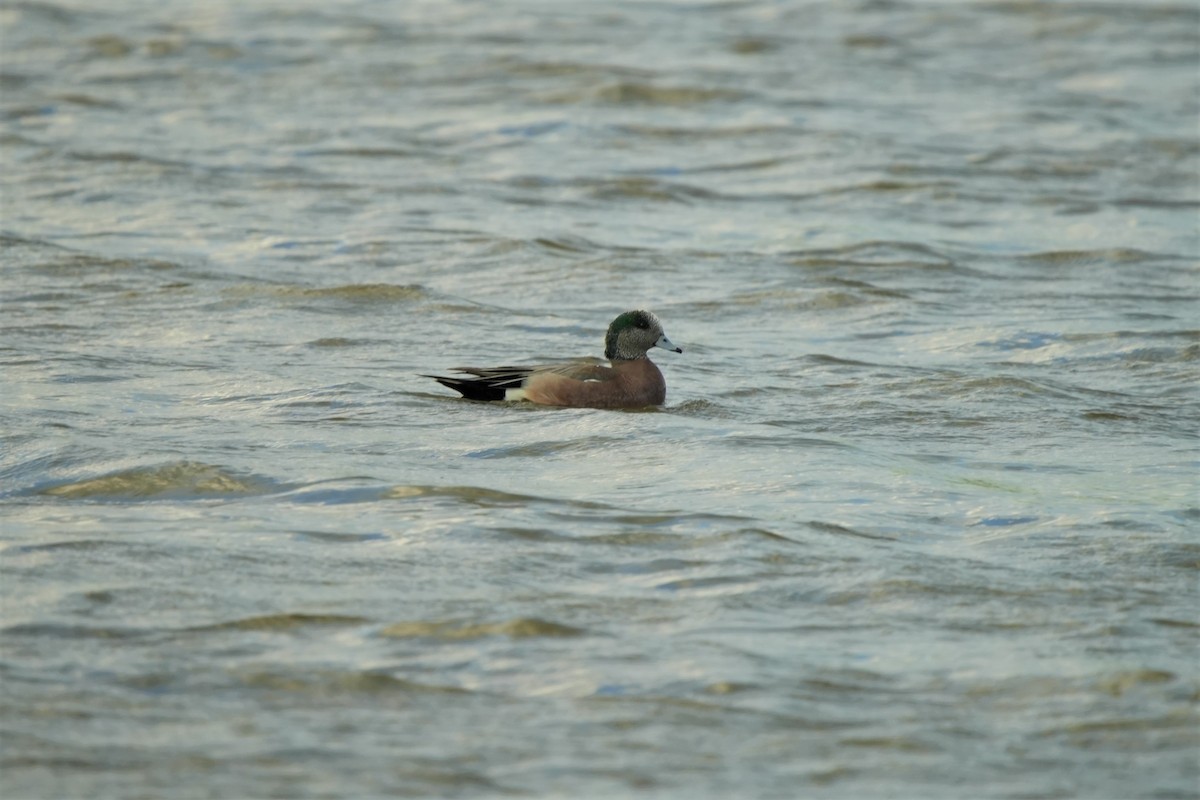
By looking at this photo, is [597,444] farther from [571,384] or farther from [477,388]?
[477,388]

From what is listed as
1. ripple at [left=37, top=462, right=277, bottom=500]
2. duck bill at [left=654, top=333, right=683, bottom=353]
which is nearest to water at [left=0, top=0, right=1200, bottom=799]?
ripple at [left=37, top=462, right=277, bottom=500]

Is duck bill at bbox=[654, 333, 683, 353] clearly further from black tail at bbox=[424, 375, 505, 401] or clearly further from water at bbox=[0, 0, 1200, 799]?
black tail at bbox=[424, 375, 505, 401]

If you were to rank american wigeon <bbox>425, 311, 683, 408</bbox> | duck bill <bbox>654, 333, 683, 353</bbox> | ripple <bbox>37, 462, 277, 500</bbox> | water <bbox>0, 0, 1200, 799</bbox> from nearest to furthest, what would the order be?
water <bbox>0, 0, 1200, 799</bbox>
ripple <bbox>37, 462, 277, 500</bbox>
american wigeon <bbox>425, 311, 683, 408</bbox>
duck bill <bbox>654, 333, 683, 353</bbox>

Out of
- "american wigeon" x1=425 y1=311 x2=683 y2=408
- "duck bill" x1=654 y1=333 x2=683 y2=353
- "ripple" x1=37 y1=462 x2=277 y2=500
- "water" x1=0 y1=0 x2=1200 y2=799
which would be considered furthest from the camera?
"duck bill" x1=654 y1=333 x2=683 y2=353

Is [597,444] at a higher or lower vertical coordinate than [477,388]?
lower

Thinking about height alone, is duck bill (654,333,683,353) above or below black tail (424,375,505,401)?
above

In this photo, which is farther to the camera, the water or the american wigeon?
the american wigeon

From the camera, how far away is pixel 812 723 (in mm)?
5984

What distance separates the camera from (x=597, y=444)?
31.0 feet

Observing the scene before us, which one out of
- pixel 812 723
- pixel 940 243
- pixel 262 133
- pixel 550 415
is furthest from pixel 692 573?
pixel 262 133

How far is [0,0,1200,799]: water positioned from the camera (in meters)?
5.90

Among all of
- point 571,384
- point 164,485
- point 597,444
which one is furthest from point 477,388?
point 164,485

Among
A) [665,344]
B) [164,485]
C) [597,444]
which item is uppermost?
[665,344]

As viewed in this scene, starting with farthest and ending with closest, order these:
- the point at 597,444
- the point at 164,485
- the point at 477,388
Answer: the point at 477,388 → the point at 597,444 → the point at 164,485
